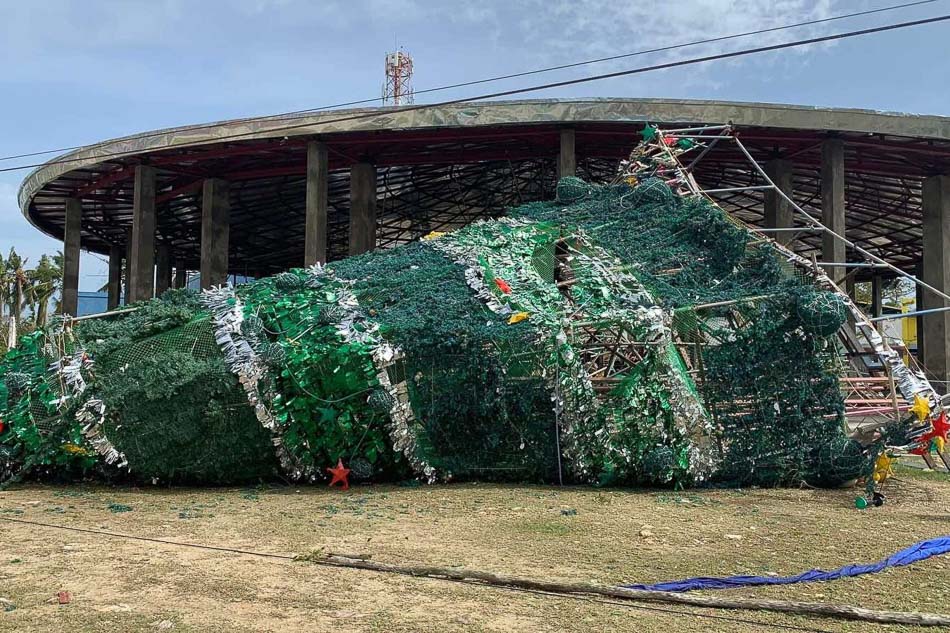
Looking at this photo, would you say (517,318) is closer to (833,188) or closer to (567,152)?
(567,152)

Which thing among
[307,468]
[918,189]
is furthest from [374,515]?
[918,189]

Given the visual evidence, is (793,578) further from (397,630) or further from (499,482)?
(499,482)

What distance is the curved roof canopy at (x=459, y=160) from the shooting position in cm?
1747

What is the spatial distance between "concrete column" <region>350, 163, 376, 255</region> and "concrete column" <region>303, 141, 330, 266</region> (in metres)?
1.50

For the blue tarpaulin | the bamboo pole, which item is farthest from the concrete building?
the bamboo pole

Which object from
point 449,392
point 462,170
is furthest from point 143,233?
point 449,392

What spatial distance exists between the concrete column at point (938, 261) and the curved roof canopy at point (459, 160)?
0.61 metres

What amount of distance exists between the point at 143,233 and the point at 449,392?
654 inches

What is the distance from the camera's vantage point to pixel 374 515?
6207 millimetres

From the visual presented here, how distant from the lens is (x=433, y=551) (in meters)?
5.05

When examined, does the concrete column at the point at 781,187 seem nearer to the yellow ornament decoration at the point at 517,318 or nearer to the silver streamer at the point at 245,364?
the yellow ornament decoration at the point at 517,318

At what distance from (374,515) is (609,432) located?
7.67ft

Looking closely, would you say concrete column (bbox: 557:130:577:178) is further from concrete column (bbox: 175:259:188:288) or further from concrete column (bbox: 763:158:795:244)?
concrete column (bbox: 175:259:188:288)

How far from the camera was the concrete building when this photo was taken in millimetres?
17656
